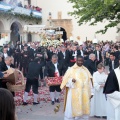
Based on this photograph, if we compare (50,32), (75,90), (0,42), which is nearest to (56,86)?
(75,90)

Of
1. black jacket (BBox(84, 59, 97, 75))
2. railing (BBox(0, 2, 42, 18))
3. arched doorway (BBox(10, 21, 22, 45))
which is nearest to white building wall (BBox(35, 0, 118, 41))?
railing (BBox(0, 2, 42, 18))

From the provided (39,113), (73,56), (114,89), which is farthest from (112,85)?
(73,56)

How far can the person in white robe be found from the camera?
835cm

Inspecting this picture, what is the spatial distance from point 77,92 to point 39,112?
226 cm

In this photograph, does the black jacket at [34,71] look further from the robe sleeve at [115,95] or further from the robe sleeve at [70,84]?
the robe sleeve at [115,95]

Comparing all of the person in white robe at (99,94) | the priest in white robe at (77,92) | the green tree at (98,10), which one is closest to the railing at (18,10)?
the green tree at (98,10)

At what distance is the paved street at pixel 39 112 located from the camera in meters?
8.55

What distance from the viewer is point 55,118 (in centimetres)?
840

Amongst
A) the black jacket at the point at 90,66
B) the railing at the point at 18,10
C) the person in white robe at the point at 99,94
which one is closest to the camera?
the person in white robe at the point at 99,94

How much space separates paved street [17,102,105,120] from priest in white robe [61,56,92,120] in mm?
1152

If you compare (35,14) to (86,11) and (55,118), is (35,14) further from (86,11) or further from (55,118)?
(55,118)

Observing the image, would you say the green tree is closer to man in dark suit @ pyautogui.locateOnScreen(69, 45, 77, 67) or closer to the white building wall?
man in dark suit @ pyautogui.locateOnScreen(69, 45, 77, 67)

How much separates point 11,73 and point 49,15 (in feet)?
112

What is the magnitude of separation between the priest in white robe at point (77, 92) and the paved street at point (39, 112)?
1.15m
